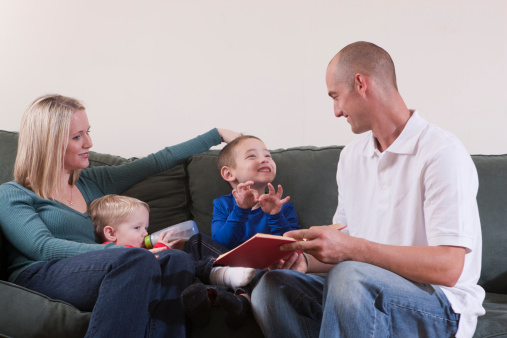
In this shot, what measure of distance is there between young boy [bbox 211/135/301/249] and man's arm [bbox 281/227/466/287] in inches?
21.8

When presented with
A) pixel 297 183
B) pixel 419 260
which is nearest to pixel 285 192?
pixel 297 183

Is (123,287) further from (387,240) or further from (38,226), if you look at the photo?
(387,240)

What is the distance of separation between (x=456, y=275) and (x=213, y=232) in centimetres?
102

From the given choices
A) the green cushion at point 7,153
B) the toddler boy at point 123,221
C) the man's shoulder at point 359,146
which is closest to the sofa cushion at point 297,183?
the toddler boy at point 123,221

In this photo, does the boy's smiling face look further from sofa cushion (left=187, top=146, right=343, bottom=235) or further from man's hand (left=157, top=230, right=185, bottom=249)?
man's hand (left=157, top=230, right=185, bottom=249)

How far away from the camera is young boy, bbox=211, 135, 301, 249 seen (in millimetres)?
1999

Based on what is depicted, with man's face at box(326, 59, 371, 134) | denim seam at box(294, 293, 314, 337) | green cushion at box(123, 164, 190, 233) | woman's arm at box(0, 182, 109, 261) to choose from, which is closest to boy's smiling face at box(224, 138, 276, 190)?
green cushion at box(123, 164, 190, 233)

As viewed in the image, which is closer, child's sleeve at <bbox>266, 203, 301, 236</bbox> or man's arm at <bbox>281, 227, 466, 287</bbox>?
man's arm at <bbox>281, 227, 466, 287</bbox>

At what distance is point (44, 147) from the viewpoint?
200cm

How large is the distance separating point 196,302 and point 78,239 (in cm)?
61

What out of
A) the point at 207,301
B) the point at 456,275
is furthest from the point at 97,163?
the point at 456,275

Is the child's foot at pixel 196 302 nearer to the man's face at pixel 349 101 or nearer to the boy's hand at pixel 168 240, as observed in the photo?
the boy's hand at pixel 168 240

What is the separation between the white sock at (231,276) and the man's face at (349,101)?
1.86 feet

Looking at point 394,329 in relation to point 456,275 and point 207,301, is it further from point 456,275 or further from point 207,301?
point 207,301
